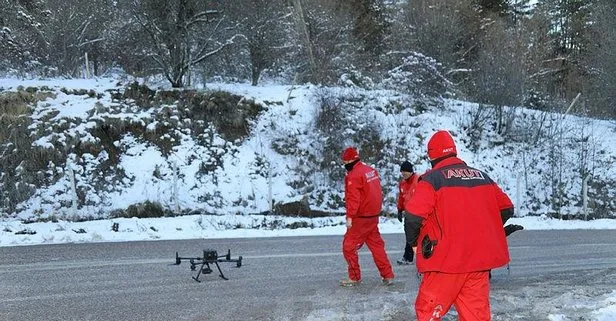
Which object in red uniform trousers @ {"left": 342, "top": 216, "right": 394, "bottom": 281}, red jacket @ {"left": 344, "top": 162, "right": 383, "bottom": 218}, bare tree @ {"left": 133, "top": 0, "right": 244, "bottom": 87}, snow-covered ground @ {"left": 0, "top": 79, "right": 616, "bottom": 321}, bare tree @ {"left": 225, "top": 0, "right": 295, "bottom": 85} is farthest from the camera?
bare tree @ {"left": 225, "top": 0, "right": 295, "bottom": 85}

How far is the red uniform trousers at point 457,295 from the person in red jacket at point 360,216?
3243 millimetres

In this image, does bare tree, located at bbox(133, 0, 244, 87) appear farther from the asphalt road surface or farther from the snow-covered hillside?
the asphalt road surface

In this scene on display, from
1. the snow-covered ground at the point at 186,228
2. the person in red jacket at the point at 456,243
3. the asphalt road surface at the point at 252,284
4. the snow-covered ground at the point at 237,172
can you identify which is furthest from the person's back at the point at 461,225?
the snow-covered ground at the point at 237,172

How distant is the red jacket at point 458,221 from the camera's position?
4.32m

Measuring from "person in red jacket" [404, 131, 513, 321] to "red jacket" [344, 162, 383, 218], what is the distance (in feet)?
10.2

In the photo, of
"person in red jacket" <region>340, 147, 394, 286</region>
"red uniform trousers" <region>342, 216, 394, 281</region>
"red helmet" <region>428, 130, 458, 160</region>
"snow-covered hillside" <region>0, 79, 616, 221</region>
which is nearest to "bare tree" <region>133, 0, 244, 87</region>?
"snow-covered hillside" <region>0, 79, 616, 221</region>

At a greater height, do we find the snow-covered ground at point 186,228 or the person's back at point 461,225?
the person's back at point 461,225

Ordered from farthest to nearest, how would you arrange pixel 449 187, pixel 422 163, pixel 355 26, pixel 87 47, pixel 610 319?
pixel 355 26, pixel 87 47, pixel 422 163, pixel 610 319, pixel 449 187

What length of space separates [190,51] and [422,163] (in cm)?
971

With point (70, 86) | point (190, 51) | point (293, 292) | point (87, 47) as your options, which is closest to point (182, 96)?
point (190, 51)

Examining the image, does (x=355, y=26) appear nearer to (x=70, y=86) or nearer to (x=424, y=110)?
(x=424, y=110)

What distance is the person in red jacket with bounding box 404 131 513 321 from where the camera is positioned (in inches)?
170

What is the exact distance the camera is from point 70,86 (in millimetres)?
20625

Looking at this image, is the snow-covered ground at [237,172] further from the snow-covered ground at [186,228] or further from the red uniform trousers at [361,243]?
the red uniform trousers at [361,243]
